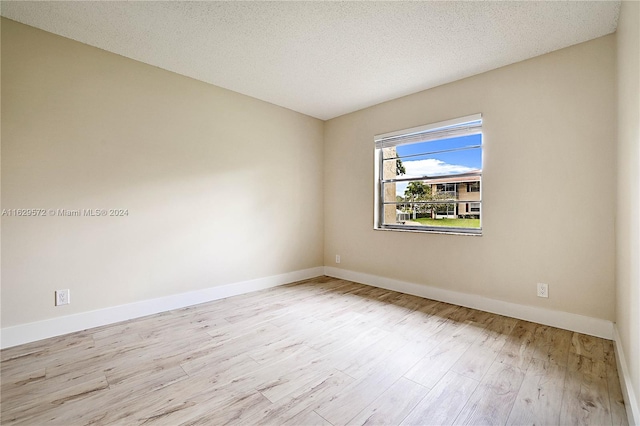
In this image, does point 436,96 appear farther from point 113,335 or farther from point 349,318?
point 113,335

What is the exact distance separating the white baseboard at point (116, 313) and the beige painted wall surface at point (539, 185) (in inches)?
85.3

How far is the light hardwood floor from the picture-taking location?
59.6 inches

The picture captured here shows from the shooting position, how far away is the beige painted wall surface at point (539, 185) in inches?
94.1

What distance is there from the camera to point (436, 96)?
133 inches

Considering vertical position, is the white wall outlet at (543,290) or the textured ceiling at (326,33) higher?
the textured ceiling at (326,33)

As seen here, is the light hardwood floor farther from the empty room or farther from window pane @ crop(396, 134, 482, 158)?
window pane @ crop(396, 134, 482, 158)

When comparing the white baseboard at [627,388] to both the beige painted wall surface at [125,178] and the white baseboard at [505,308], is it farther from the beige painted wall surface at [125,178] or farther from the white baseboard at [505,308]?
the beige painted wall surface at [125,178]

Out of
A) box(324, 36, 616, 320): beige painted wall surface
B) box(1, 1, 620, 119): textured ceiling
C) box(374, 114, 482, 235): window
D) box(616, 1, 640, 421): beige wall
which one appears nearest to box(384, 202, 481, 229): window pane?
box(374, 114, 482, 235): window

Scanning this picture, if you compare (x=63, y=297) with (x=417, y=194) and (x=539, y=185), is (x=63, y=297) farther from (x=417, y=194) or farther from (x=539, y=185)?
(x=539, y=185)

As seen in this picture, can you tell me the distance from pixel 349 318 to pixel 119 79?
329 cm

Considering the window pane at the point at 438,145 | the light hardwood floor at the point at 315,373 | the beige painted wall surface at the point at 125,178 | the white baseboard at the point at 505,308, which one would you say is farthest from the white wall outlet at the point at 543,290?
the beige painted wall surface at the point at 125,178

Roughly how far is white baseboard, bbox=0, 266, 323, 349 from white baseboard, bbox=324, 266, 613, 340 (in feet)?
5.39

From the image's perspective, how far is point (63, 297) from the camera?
2455 mm

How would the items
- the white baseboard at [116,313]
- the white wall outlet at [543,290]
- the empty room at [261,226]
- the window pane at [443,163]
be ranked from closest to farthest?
the empty room at [261,226]
the white baseboard at [116,313]
the white wall outlet at [543,290]
the window pane at [443,163]
